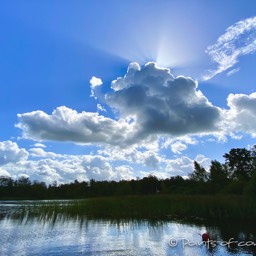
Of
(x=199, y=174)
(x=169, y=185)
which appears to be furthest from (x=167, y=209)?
(x=169, y=185)

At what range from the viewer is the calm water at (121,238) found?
1596 cm

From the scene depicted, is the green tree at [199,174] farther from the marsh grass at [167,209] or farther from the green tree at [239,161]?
the marsh grass at [167,209]

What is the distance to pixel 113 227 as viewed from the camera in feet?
80.0

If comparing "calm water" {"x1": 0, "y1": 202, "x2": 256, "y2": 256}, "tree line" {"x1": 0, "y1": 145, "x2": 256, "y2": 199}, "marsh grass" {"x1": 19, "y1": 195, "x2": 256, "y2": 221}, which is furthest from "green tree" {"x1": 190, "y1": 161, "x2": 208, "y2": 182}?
"calm water" {"x1": 0, "y1": 202, "x2": 256, "y2": 256}

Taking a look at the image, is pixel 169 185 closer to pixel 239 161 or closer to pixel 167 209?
pixel 239 161

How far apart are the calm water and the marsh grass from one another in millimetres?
3664

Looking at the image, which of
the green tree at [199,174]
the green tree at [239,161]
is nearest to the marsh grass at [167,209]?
the green tree at [199,174]

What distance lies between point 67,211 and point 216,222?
1688 cm

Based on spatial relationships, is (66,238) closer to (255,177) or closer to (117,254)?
(117,254)

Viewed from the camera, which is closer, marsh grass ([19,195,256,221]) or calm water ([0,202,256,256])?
calm water ([0,202,256,256])

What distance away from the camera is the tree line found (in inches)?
2477

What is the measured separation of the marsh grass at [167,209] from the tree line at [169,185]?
110 inches

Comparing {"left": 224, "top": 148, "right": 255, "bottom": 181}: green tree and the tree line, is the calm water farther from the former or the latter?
{"left": 224, "top": 148, "right": 255, "bottom": 181}: green tree

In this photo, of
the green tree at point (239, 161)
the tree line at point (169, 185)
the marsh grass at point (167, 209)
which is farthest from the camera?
the green tree at point (239, 161)
